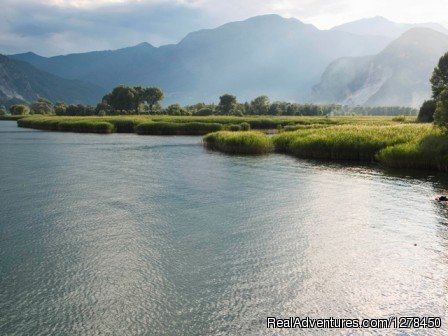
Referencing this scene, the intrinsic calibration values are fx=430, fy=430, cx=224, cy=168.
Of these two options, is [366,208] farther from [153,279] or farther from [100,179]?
[100,179]

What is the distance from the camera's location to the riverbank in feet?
140

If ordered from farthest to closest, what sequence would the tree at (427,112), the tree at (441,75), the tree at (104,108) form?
the tree at (104,108), the tree at (441,75), the tree at (427,112)

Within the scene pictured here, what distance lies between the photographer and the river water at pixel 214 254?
13766 millimetres

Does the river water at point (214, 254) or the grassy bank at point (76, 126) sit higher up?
the grassy bank at point (76, 126)

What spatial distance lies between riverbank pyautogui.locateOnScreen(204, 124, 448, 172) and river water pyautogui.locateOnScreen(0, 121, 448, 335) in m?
6.85

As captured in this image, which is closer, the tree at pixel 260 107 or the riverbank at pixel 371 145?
the riverbank at pixel 371 145

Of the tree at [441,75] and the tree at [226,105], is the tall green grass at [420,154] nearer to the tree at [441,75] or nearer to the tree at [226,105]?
the tree at [441,75]

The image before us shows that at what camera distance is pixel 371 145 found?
50.3 meters

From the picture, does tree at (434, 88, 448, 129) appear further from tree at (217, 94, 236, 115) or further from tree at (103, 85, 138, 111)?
tree at (103, 85, 138, 111)

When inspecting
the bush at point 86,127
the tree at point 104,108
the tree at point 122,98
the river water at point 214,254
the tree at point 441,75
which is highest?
the tree at point 441,75

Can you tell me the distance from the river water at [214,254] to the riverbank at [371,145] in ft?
22.5

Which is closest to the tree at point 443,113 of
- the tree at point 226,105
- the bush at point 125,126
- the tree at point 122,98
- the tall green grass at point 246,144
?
the tall green grass at point 246,144

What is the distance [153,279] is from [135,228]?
696cm

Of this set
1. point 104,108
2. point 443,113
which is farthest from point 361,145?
point 104,108
